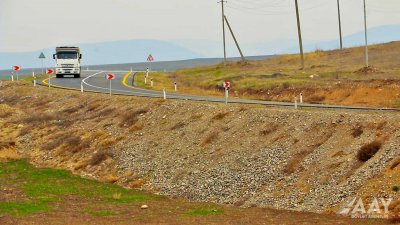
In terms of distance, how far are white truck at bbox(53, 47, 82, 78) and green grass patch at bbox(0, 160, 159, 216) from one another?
34.4 m

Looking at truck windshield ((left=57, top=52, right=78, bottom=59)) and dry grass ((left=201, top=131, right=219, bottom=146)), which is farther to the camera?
truck windshield ((left=57, top=52, right=78, bottom=59))

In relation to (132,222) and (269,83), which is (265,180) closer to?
(132,222)

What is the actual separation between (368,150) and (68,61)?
52.8 m

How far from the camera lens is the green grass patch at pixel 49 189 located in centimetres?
2800

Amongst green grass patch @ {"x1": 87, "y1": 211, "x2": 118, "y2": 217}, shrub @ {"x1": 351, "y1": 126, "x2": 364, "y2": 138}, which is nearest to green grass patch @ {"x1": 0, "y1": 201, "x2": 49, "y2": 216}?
green grass patch @ {"x1": 87, "y1": 211, "x2": 118, "y2": 217}

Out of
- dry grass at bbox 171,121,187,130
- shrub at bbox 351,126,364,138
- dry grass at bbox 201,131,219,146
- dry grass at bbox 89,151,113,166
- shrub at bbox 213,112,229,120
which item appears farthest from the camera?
dry grass at bbox 171,121,187,130

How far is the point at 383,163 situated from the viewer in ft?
84.7

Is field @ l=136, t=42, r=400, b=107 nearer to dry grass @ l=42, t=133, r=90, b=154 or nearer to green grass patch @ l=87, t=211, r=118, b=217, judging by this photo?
dry grass @ l=42, t=133, r=90, b=154

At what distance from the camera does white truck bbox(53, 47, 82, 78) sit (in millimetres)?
72500

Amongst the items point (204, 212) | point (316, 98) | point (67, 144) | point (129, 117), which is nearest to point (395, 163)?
point (204, 212)

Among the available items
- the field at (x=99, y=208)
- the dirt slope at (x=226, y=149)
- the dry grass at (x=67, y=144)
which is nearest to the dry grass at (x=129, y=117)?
the dirt slope at (x=226, y=149)

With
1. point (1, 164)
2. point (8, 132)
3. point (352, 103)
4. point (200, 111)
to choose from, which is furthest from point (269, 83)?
point (1, 164)

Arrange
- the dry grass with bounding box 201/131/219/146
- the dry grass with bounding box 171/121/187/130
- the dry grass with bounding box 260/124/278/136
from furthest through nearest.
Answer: the dry grass with bounding box 171/121/187/130 < the dry grass with bounding box 201/131/219/146 < the dry grass with bounding box 260/124/278/136

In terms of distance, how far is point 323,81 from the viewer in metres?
57.0
